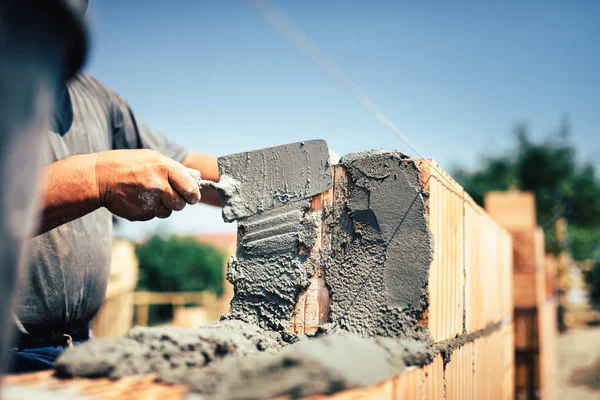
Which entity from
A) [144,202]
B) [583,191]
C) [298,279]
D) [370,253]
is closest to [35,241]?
[144,202]

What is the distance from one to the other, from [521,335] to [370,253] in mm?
4984

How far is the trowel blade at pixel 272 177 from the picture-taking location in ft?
7.71

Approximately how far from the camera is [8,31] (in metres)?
0.92

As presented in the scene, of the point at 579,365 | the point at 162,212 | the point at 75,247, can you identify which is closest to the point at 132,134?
the point at 75,247

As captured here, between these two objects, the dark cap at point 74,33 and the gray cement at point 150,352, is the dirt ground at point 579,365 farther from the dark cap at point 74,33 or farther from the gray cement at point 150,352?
the dark cap at point 74,33

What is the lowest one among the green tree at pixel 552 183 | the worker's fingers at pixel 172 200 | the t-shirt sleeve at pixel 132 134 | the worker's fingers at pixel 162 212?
the worker's fingers at pixel 162 212

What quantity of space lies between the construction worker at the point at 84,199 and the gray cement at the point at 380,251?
776mm

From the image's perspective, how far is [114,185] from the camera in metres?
2.25

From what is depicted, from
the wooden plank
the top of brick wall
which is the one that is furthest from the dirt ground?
the wooden plank

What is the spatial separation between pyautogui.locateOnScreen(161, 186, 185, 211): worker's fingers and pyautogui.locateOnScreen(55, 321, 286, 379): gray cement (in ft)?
2.27

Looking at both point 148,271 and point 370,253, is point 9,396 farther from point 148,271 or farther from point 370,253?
point 148,271

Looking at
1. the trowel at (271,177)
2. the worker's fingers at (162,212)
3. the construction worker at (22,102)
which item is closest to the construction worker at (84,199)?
the worker's fingers at (162,212)

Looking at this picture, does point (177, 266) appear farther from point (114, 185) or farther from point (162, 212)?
point (114, 185)

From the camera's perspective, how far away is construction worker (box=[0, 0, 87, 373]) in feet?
3.03
